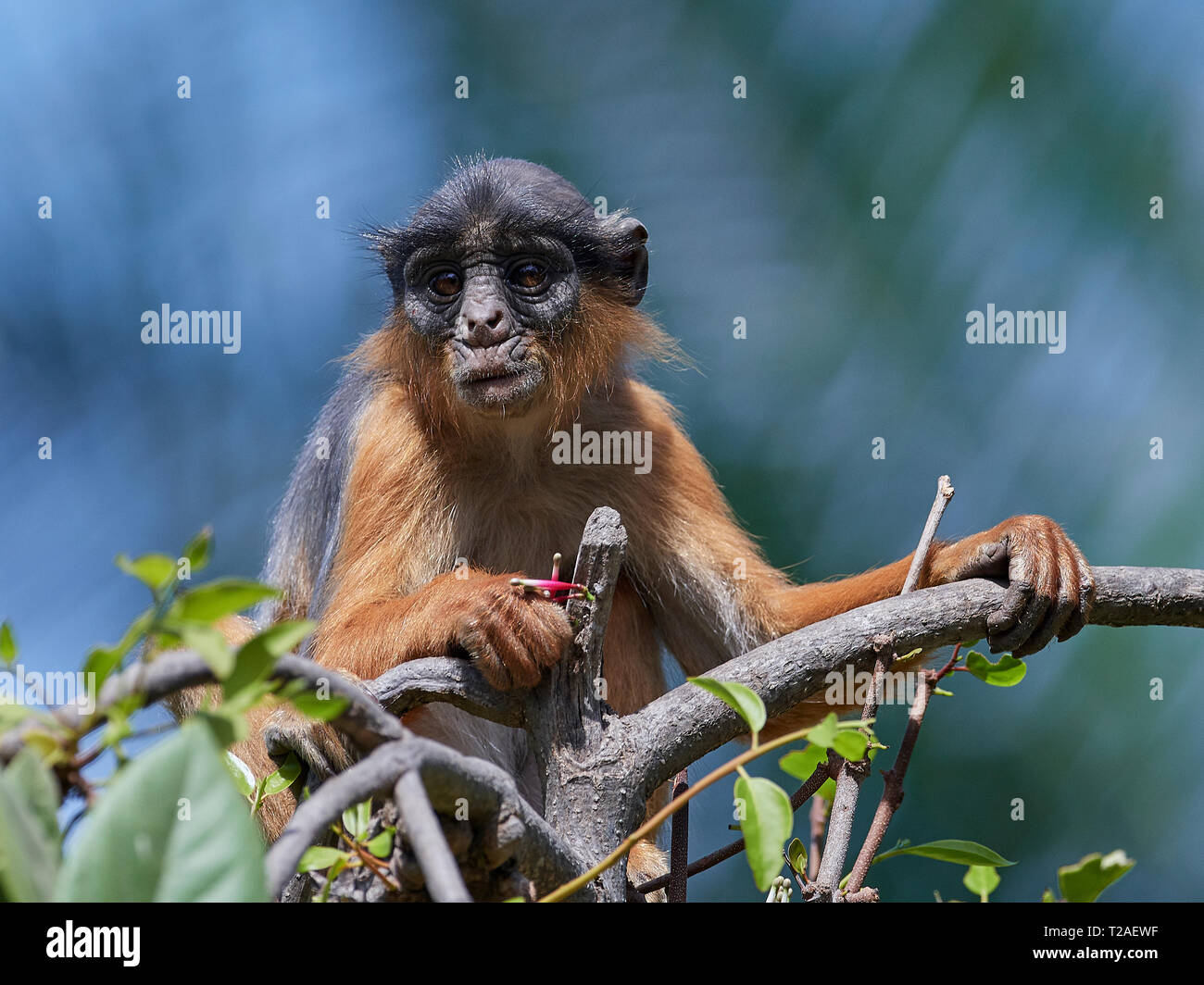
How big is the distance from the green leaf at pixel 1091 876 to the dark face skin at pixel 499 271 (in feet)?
11.4

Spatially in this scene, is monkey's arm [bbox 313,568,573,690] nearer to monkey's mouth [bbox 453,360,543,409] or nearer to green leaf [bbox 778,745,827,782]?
→ monkey's mouth [bbox 453,360,543,409]

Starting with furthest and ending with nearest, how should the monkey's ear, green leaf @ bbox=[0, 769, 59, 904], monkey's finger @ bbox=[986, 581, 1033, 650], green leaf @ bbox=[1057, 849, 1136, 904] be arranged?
the monkey's ear → monkey's finger @ bbox=[986, 581, 1033, 650] → green leaf @ bbox=[1057, 849, 1136, 904] → green leaf @ bbox=[0, 769, 59, 904]

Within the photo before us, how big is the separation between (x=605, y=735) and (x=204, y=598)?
212 cm

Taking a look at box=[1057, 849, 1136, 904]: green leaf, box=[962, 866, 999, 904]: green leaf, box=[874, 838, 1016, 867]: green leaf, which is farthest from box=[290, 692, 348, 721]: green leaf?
box=[962, 866, 999, 904]: green leaf

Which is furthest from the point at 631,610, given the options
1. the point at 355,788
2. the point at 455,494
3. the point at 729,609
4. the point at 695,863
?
the point at 355,788

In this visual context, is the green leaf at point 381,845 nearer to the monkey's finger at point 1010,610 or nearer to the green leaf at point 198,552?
the green leaf at point 198,552

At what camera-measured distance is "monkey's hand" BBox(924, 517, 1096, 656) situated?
426 cm

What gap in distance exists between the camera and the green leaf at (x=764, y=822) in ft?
5.29

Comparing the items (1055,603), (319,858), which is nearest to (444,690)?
(319,858)

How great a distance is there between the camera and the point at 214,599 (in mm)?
1246

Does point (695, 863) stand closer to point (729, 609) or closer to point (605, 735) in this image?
point (605, 735)

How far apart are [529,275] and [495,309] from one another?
1.54 feet

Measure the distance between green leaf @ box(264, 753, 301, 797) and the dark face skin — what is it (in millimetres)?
2144
